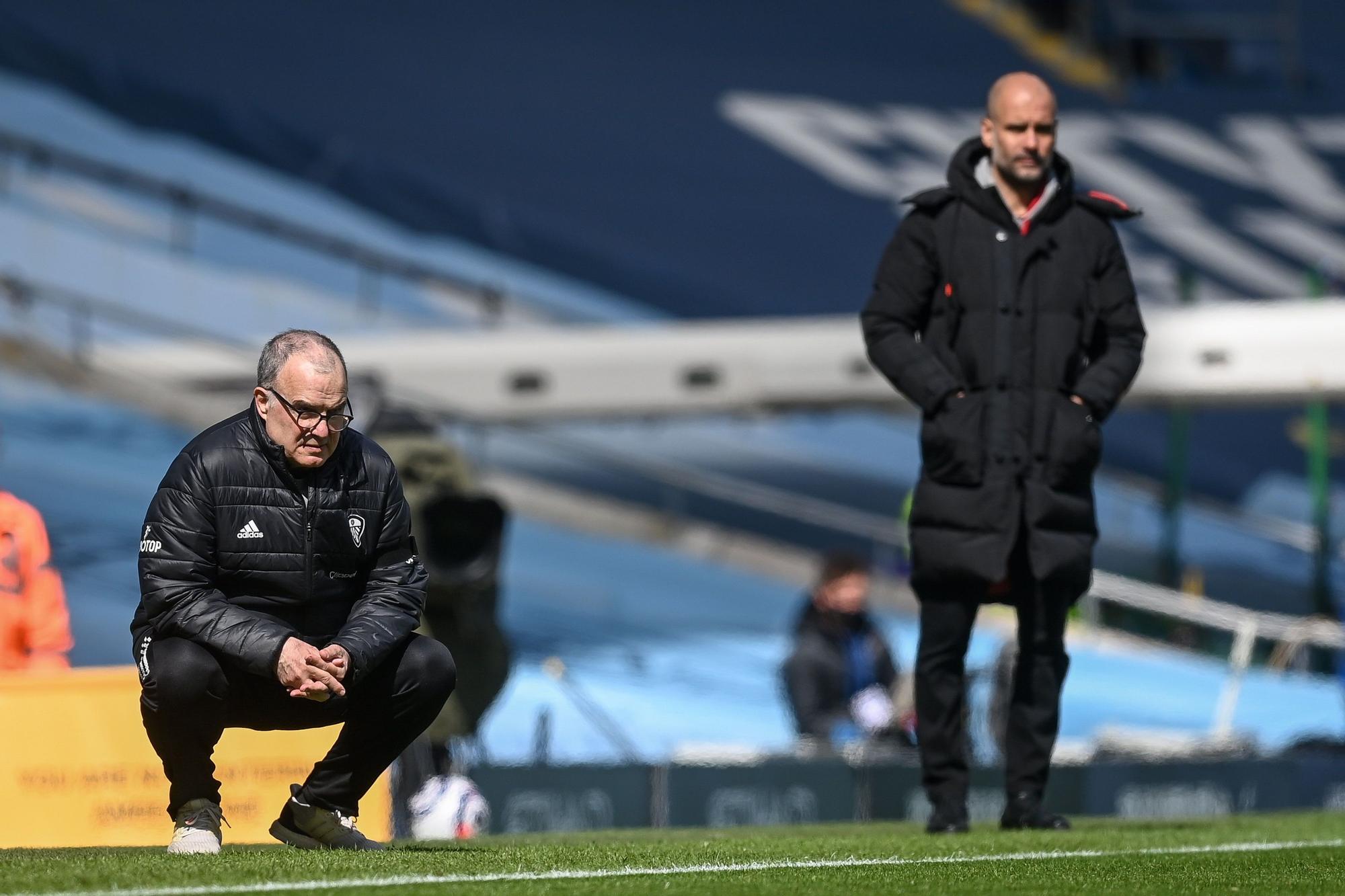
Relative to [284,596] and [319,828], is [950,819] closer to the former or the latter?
[319,828]

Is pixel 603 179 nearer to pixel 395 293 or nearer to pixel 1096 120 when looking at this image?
pixel 395 293

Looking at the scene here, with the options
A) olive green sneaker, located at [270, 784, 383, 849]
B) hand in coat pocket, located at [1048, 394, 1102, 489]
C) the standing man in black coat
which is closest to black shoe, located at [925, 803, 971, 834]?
the standing man in black coat

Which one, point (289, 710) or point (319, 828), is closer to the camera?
point (289, 710)

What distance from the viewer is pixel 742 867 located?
3057 millimetres

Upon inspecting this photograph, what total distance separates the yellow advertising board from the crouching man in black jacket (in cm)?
114

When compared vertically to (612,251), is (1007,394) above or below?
below

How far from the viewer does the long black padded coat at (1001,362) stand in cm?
404

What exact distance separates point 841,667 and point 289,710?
377 centimetres

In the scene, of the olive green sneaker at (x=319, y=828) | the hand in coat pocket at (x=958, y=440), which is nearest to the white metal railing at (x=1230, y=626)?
the hand in coat pocket at (x=958, y=440)

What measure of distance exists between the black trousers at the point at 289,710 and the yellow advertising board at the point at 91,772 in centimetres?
108

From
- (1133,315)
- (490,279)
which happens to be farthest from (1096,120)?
(1133,315)

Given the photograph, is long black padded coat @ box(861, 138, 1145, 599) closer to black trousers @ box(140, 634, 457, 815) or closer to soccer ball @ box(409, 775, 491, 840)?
black trousers @ box(140, 634, 457, 815)

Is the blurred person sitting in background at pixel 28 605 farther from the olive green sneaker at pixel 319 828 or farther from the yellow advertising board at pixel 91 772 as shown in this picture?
the olive green sneaker at pixel 319 828

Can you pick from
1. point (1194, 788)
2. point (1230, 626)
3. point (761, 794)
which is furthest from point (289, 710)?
point (1230, 626)
